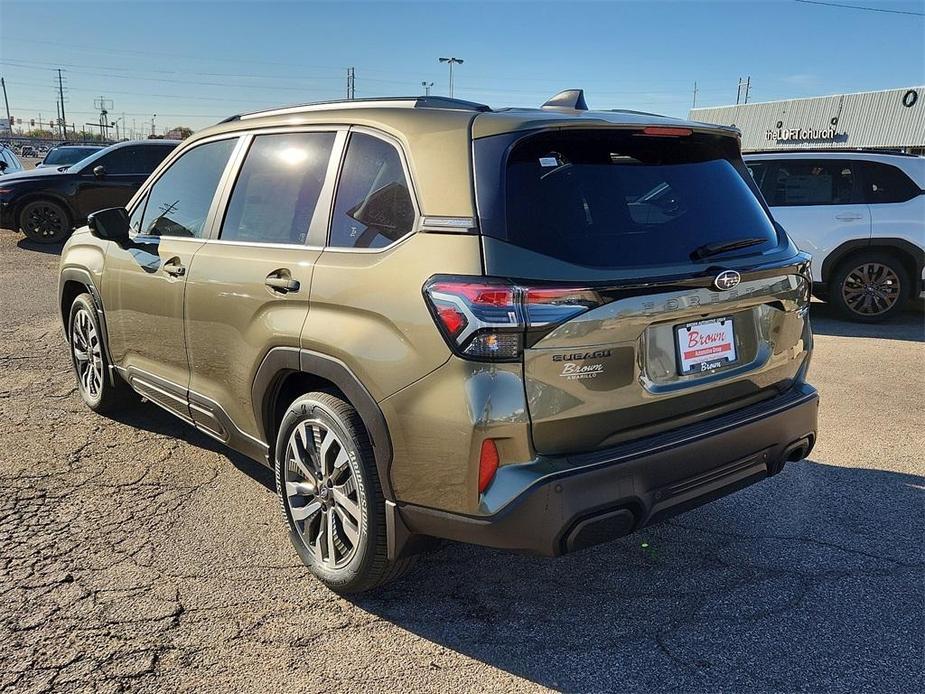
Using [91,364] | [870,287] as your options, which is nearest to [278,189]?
[91,364]

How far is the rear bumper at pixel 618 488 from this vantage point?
7.51 feet

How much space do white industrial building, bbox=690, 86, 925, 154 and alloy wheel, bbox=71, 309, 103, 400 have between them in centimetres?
3858

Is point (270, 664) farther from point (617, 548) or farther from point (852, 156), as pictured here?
point (852, 156)

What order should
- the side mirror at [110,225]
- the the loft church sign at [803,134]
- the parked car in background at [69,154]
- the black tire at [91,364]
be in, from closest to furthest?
the side mirror at [110,225] → the black tire at [91,364] → the parked car in background at [69,154] → the the loft church sign at [803,134]

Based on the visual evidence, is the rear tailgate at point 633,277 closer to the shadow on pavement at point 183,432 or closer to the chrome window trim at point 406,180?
the chrome window trim at point 406,180

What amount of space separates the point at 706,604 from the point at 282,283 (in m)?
2.08

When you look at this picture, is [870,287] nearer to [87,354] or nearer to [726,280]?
[726,280]

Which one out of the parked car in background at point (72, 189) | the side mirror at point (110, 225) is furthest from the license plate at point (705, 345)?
the parked car in background at point (72, 189)

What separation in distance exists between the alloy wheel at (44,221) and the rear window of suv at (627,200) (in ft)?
42.8

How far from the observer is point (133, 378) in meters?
4.29

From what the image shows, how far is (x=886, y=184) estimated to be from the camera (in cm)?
800

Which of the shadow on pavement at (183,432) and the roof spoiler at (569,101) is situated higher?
the roof spoiler at (569,101)

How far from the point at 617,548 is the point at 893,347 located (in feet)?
17.3

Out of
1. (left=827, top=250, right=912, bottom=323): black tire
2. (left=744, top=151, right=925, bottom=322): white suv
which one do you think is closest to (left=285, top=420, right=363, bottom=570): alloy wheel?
(left=744, top=151, right=925, bottom=322): white suv
